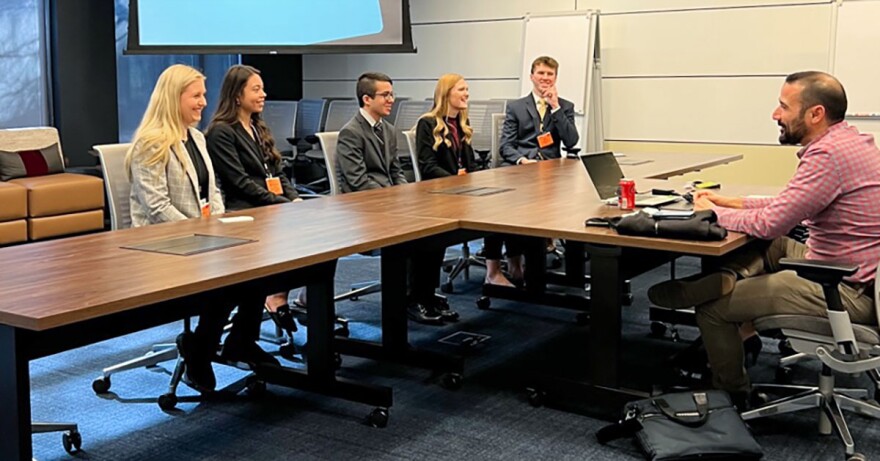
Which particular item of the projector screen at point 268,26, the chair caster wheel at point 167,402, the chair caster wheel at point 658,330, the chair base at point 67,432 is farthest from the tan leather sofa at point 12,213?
the chair caster wheel at point 658,330

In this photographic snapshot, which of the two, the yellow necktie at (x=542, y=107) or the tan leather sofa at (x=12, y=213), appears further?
the tan leather sofa at (x=12, y=213)

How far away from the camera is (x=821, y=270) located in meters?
2.72

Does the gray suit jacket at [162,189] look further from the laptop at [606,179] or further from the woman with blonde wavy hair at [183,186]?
the laptop at [606,179]

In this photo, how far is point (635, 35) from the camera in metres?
7.93

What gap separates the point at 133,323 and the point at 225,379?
1298 mm

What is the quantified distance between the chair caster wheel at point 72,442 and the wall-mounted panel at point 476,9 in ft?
20.5

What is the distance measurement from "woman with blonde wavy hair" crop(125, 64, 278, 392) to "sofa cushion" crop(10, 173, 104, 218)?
3440mm

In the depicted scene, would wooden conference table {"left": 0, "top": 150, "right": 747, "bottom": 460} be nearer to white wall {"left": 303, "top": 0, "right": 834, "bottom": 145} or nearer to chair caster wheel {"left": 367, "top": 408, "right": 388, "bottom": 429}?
chair caster wheel {"left": 367, "top": 408, "right": 388, "bottom": 429}

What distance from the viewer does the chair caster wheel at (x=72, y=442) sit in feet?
9.83

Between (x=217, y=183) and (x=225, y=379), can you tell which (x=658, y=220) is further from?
(x=217, y=183)

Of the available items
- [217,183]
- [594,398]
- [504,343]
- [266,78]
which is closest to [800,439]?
[594,398]

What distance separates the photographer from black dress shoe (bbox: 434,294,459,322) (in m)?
4.76

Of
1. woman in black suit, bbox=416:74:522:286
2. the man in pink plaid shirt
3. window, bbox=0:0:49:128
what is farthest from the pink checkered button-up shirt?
window, bbox=0:0:49:128

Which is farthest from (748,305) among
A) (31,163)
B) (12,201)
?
(31,163)
